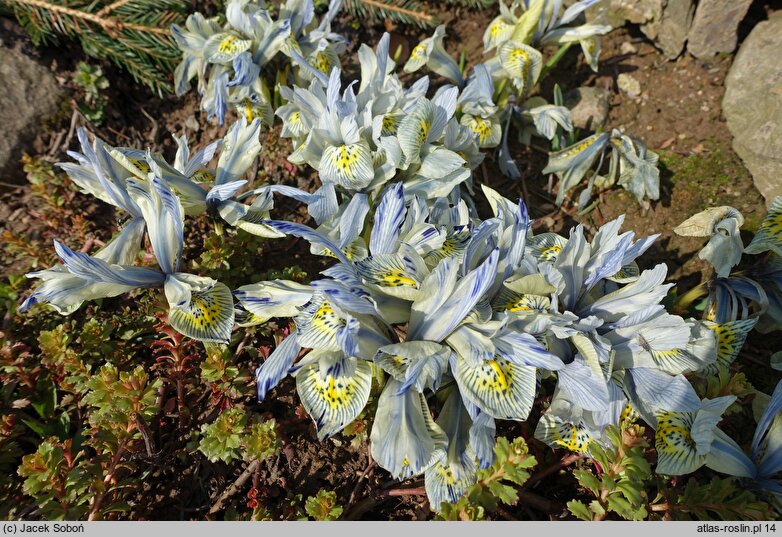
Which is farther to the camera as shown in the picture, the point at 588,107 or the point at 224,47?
the point at 588,107

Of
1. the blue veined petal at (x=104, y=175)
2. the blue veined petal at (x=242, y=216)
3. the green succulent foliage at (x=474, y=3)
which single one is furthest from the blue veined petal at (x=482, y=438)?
the green succulent foliage at (x=474, y=3)

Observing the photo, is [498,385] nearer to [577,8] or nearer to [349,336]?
[349,336]

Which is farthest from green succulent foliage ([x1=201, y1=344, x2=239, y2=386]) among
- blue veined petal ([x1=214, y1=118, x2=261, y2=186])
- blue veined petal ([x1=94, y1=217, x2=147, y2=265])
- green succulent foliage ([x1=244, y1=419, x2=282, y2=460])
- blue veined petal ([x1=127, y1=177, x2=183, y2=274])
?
blue veined petal ([x1=214, y1=118, x2=261, y2=186])

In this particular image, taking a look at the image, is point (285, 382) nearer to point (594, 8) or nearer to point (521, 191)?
point (521, 191)

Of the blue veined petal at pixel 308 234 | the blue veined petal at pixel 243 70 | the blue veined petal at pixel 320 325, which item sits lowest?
the blue veined petal at pixel 320 325

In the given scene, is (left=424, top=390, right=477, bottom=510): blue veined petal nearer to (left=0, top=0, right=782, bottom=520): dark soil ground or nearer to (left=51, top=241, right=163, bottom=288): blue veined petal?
(left=0, top=0, right=782, bottom=520): dark soil ground

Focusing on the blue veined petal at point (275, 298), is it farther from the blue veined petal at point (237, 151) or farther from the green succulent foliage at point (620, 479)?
the green succulent foliage at point (620, 479)

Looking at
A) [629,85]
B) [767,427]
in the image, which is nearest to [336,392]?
[767,427]
